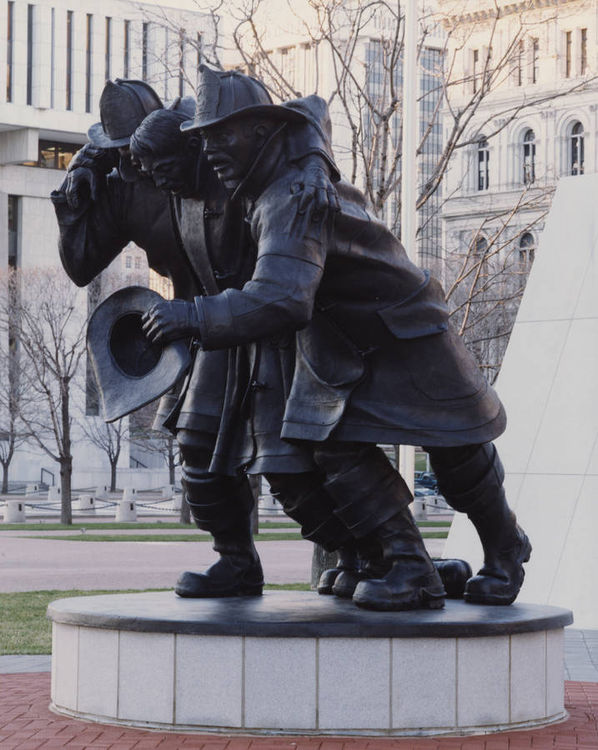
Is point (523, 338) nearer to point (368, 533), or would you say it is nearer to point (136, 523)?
point (368, 533)

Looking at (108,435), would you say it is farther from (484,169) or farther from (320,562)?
(320,562)

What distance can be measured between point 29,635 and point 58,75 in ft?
174

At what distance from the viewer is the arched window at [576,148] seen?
78.8 metres

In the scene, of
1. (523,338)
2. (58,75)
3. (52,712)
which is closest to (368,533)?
(52,712)

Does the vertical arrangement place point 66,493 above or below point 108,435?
below

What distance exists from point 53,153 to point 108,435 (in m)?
19.4

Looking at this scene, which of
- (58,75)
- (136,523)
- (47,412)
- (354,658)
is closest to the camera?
(354,658)

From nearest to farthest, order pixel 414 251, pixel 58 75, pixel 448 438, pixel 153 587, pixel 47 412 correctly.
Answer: pixel 448 438 → pixel 414 251 → pixel 153 587 → pixel 47 412 → pixel 58 75

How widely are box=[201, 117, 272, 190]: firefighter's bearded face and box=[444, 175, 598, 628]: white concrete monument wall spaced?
297 inches

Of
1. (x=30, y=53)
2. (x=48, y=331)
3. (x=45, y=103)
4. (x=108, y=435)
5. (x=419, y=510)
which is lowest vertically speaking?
(x=419, y=510)

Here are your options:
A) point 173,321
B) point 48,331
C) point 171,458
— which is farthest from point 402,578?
point 171,458

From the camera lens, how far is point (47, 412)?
4653cm

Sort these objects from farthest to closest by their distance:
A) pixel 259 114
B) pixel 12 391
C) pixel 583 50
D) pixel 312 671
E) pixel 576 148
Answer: pixel 576 148
pixel 583 50
pixel 12 391
pixel 259 114
pixel 312 671

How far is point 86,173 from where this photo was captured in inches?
260
